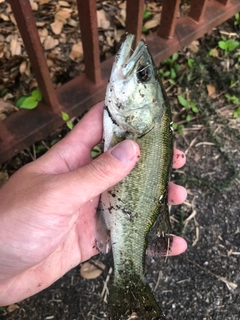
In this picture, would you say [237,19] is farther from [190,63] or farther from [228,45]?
[190,63]

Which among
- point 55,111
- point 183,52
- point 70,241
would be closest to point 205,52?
point 183,52

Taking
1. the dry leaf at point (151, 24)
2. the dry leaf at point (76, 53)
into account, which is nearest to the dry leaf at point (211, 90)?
the dry leaf at point (151, 24)

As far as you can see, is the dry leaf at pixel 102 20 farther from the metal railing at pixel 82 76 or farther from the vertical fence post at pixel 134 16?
the vertical fence post at pixel 134 16

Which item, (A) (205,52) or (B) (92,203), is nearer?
(B) (92,203)

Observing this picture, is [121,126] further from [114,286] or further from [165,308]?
[165,308]

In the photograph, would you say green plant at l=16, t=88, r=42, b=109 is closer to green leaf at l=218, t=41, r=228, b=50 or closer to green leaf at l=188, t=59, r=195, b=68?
green leaf at l=188, t=59, r=195, b=68
